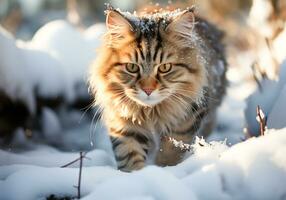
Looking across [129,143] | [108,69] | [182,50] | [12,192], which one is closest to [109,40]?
[108,69]

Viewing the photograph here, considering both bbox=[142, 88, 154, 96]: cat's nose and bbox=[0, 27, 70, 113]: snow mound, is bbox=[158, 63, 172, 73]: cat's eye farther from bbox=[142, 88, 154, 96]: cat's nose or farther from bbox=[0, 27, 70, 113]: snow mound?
bbox=[0, 27, 70, 113]: snow mound

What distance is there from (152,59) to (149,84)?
0.14 meters

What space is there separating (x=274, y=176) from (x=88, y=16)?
19.2 metres

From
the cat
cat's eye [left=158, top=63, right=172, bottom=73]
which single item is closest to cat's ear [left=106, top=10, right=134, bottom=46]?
the cat

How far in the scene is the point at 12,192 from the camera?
1809 millimetres

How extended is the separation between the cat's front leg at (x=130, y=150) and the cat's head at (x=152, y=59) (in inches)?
9.4

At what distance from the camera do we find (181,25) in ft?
9.25

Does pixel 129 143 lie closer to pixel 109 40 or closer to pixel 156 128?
pixel 156 128

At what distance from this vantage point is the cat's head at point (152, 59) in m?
2.67

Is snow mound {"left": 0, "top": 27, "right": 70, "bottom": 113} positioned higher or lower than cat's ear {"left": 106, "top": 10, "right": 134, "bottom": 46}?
lower

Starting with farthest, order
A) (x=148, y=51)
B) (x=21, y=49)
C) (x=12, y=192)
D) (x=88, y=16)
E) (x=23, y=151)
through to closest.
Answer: (x=88, y=16) → (x=21, y=49) → (x=23, y=151) → (x=148, y=51) → (x=12, y=192)

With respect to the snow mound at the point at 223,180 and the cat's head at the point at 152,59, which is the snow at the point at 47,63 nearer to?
the cat's head at the point at 152,59

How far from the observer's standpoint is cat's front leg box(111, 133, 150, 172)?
2.84 m

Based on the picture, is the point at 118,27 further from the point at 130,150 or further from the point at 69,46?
the point at 69,46
